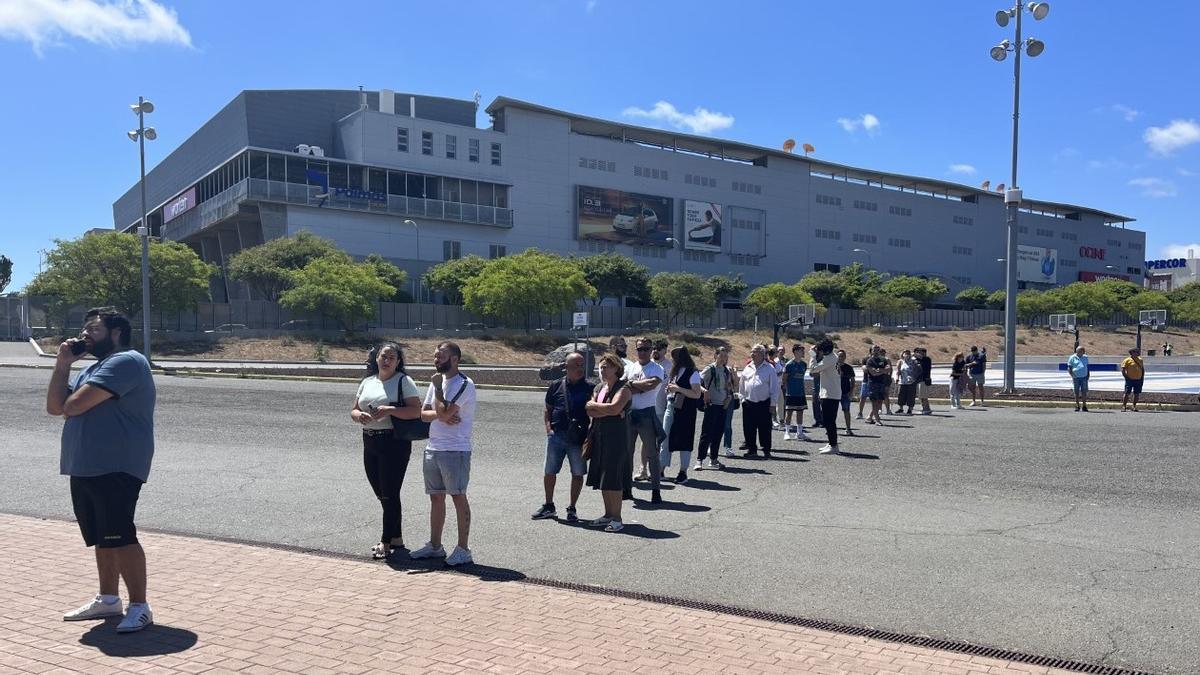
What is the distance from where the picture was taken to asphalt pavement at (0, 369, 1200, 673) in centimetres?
568

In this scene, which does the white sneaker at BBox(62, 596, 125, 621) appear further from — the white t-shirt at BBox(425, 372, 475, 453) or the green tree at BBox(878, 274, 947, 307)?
the green tree at BBox(878, 274, 947, 307)

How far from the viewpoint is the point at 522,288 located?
57.0 metres

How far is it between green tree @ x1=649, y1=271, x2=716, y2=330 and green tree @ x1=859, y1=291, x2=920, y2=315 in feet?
63.5

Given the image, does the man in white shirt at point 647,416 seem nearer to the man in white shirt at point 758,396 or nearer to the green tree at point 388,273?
the man in white shirt at point 758,396

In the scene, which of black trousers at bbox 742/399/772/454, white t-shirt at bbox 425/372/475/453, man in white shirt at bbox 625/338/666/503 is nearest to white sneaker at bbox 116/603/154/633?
white t-shirt at bbox 425/372/475/453

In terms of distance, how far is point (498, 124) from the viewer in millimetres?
75312

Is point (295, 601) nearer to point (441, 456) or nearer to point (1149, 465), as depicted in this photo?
point (441, 456)

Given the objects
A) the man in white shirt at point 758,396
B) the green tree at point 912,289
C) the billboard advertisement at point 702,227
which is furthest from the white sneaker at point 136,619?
the green tree at point 912,289

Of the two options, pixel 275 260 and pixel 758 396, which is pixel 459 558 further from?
pixel 275 260

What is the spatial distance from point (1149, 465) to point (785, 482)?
5610 mm

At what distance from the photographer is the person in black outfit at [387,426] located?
6.65m

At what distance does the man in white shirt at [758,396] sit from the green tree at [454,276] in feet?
163

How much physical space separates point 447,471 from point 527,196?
69821 millimetres

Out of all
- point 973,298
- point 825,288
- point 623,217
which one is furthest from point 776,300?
point 973,298
